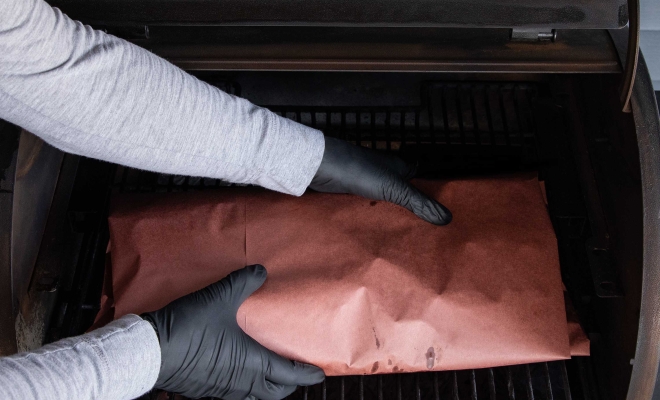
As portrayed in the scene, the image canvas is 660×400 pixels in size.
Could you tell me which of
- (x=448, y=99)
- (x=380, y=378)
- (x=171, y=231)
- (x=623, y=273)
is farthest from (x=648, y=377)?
(x=171, y=231)

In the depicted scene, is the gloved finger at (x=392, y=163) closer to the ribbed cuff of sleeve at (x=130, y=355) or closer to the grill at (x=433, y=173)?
the grill at (x=433, y=173)

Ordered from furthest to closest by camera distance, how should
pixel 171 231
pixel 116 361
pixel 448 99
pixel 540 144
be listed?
pixel 448 99
pixel 540 144
pixel 171 231
pixel 116 361

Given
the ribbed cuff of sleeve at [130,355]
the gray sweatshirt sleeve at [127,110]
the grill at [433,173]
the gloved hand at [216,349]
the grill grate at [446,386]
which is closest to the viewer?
the gray sweatshirt sleeve at [127,110]

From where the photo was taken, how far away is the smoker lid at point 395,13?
78cm

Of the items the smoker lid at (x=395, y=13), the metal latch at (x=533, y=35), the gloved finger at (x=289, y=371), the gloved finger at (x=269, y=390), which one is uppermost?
the smoker lid at (x=395, y=13)

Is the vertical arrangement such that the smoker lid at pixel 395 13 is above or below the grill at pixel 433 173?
above

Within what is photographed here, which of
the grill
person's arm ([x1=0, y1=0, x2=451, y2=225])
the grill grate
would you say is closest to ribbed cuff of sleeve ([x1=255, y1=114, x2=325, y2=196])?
person's arm ([x1=0, y1=0, x2=451, y2=225])

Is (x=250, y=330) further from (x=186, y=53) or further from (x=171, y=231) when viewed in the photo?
(x=186, y=53)

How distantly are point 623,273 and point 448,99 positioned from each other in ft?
1.83

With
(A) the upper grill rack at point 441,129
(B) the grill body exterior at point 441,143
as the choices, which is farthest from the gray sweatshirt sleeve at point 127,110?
(A) the upper grill rack at point 441,129

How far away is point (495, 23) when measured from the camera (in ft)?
2.57

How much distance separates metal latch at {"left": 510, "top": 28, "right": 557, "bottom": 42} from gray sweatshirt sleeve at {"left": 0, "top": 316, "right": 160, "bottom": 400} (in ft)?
2.35

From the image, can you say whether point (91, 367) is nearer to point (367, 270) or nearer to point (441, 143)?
point (367, 270)

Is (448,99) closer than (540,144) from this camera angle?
No
